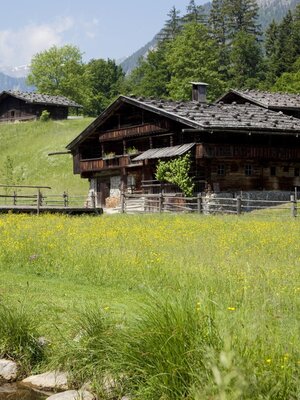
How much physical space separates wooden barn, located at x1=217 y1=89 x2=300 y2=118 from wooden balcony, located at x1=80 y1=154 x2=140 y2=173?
35.2 feet

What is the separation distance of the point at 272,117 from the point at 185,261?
2643cm

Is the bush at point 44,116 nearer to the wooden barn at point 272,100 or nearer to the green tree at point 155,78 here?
the green tree at point 155,78

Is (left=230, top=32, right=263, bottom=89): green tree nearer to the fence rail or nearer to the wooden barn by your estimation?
the wooden barn

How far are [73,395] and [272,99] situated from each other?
135 ft

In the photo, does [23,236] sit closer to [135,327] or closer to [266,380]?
[135,327]

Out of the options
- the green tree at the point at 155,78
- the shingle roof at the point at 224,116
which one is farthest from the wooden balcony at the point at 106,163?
the green tree at the point at 155,78

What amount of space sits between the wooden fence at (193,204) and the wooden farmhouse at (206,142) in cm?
147

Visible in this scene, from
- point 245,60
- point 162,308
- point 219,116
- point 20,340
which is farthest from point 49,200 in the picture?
point 245,60

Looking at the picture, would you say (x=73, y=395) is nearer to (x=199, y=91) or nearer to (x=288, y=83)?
(x=199, y=91)

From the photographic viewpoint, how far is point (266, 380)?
4.93m

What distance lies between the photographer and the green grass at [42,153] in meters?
52.9

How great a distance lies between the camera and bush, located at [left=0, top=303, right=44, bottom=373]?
26.0 feet

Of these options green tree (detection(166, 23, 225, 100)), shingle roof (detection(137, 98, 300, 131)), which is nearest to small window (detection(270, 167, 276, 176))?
shingle roof (detection(137, 98, 300, 131))

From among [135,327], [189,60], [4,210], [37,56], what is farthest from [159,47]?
[135,327]
